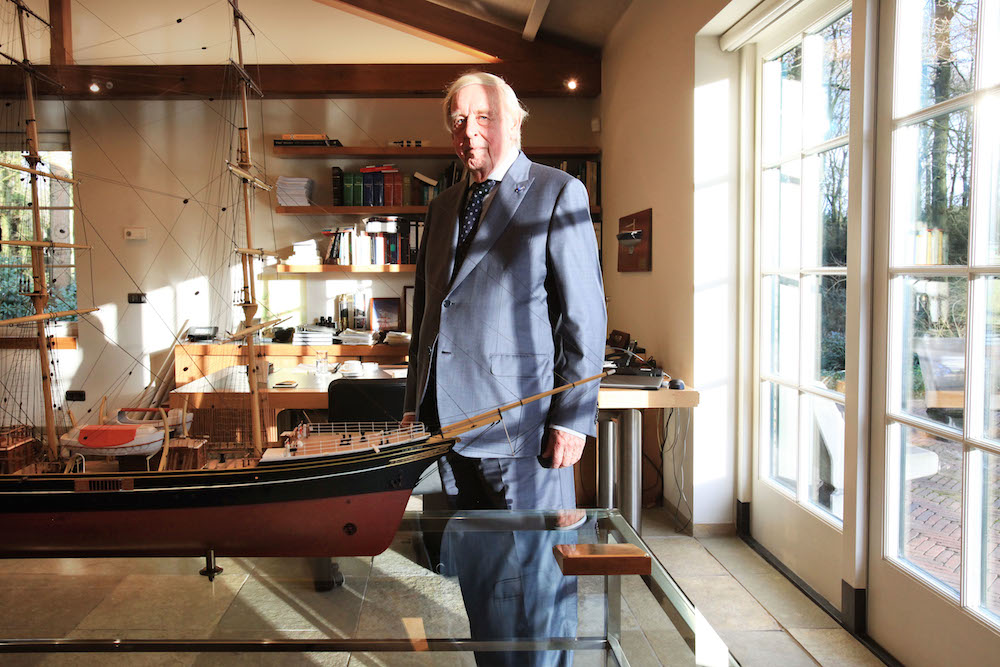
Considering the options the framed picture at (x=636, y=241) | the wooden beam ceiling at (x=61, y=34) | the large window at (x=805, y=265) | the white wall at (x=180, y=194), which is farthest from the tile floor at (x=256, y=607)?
the wooden beam ceiling at (x=61, y=34)

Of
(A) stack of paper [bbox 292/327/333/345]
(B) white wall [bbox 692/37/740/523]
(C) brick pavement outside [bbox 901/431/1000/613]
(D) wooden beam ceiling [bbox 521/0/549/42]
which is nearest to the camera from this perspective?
(C) brick pavement outside [bbox 901/431/1000/613]

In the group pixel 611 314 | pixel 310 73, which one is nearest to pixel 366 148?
pixel 310 73

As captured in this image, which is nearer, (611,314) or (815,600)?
(815,600)

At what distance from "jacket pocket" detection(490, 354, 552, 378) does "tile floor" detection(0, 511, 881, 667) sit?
1.12ft

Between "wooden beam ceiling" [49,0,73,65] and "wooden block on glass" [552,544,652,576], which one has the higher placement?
"wooden beam ceiling" [49,0,73,65]

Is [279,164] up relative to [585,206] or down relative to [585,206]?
up

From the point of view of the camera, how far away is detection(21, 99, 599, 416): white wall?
4.67 metres

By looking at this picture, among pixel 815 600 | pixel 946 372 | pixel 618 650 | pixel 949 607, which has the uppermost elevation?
pixel 946 372

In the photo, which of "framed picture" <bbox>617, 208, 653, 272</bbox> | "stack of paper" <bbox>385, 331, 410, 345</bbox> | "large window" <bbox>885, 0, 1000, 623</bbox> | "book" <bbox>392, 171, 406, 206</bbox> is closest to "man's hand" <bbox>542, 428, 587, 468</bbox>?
"large window" <bbox>885, 0, 1000, 623</bbox>

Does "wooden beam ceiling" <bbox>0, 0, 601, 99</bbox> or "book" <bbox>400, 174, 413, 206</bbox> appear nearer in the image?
"wooden beam ceiling" <bbox>0, 0, 601, 99</bbox>

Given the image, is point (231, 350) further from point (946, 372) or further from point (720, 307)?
point (946, 372)

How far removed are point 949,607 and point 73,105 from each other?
5.25 metres

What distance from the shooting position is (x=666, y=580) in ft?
3.19

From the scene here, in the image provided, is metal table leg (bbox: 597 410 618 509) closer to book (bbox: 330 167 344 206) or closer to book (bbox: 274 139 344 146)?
book (bbox: 330 167 344 206)
